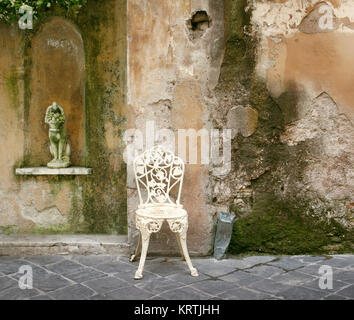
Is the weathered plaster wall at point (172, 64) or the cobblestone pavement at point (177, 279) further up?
the weathered plaster wall at point (172, 64)

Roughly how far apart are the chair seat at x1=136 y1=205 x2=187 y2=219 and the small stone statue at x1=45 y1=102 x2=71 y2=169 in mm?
1353

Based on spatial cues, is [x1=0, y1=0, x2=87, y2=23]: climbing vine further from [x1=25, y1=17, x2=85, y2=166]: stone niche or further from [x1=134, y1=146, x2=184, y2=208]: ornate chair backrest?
[x1=134, y1=146, x2=184, y2=208]: ornate chair backrest

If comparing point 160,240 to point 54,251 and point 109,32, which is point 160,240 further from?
point 109,32

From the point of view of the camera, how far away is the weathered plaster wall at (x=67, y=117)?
15.2ft

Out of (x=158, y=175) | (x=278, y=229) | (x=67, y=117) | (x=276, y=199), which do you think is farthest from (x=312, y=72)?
(x=67, y=117)

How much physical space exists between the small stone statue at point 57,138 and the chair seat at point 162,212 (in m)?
1.35

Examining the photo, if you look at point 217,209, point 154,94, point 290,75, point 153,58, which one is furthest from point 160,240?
point 290,75

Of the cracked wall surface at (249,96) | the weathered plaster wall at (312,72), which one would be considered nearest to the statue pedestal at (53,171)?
the cracked wall surface at (249,96)

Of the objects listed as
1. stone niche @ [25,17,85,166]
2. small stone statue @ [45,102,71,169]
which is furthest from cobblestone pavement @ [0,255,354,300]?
stone niche @ [25,17,85,166]

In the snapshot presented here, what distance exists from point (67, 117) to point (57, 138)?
0.30 meters

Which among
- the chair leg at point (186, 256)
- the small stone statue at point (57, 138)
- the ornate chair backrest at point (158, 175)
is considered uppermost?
the small stone statue at point (57, 138)

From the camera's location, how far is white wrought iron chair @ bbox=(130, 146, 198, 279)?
357 centimetres

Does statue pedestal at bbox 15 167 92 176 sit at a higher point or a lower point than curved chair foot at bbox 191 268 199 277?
higher

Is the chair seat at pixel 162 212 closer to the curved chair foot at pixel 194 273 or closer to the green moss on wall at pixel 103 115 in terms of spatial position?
the curved chair foot at pixel 194 273
